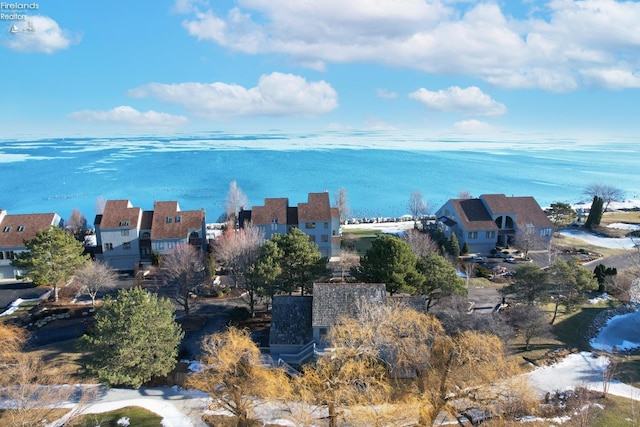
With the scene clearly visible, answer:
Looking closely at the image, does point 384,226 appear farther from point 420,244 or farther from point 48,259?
point 48,259

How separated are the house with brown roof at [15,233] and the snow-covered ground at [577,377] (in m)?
44.6

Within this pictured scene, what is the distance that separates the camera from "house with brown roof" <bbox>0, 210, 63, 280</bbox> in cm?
4297

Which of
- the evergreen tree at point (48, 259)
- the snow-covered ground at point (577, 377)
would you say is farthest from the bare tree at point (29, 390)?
the snow-covered ground at point (577, 377)

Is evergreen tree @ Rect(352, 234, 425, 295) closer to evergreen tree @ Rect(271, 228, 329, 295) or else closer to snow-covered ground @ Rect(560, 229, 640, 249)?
evergreen tree @ Rect(271, 228, 329, 295)

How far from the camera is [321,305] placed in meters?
27.9

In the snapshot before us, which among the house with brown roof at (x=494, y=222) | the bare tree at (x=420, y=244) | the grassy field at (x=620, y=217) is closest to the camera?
the bare tree at (x=420, y=244)

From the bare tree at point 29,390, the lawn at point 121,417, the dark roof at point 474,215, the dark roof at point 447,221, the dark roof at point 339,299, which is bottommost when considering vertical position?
the lawn at point 121,417

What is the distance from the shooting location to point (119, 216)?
46375mm

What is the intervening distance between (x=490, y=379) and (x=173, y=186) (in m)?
119

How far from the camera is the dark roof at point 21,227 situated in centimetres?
4322

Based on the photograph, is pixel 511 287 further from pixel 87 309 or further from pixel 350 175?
pixel 350 175

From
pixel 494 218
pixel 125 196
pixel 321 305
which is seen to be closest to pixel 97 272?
pixel 321 305

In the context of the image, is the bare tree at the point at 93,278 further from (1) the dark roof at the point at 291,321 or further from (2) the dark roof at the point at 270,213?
(1) the dark roof at the point at 291,321

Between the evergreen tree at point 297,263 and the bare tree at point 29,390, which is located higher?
the evergreen tree at point 297,263
